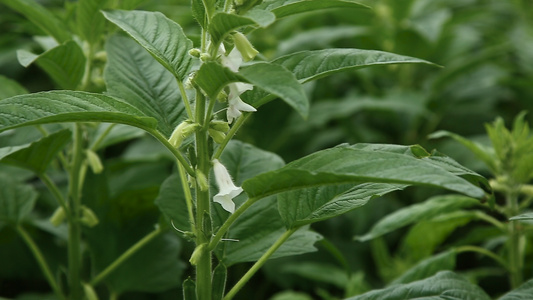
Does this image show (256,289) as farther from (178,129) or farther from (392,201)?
(178,129)

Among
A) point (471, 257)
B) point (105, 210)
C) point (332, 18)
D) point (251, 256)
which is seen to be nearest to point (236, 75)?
point (251, 256)

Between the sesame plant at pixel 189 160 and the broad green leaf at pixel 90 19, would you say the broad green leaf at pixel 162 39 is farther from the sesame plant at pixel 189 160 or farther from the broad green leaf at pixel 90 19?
the broad green leaf at pixel 90 19

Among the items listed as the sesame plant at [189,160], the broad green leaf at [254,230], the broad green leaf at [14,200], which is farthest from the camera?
the broad green leaf at [14,200]

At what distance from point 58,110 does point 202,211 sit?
1.22 ft

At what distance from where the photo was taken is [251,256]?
1.36m

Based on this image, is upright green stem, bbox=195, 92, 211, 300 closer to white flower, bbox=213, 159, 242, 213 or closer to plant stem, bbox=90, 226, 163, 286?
white flower, bbox=213, 159, 242, 213

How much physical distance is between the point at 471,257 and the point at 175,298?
1.32 m

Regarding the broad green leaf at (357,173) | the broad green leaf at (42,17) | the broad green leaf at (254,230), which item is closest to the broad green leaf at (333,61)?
the broad green leaf at (357,173)

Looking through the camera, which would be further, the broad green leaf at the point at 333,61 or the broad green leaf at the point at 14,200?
the broad green leaf at the point at 14,200

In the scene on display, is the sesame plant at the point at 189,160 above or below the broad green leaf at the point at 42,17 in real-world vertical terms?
below

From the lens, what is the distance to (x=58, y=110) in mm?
934

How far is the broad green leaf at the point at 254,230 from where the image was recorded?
1.38 metres

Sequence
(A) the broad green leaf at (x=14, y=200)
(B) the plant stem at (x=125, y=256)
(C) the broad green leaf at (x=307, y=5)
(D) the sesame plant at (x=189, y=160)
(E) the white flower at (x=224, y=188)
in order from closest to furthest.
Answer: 1. (D) the sesame plant at (x=189, y=160)
2. (C) the broad green leaf at (x=307, y=5)
3. (E) the white flower at (x=224, y=188)
4. (B) the plant stem at (x=125, y=256)
5. (A) the broad green leaf at (x=14, y=200)

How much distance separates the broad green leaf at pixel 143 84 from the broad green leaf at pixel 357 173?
0.33 meters
